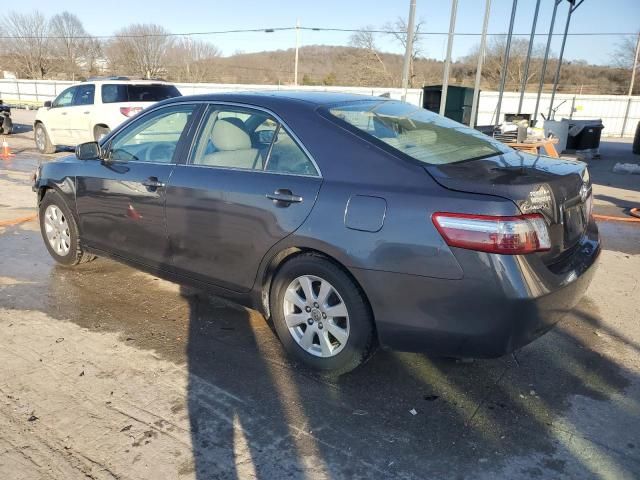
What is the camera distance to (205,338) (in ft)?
11.9

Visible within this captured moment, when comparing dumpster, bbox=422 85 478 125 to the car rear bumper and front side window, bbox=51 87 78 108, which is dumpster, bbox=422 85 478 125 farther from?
the car rear bumper

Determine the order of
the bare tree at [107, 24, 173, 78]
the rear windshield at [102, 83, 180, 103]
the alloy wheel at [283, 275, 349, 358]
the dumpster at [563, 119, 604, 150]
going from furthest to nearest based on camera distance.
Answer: the bare tree at [107, 24, 173, 78] < the dumpster at [563, 119, 604, 150] < the rear windshield at [102, 83, 180, 103] < the alloy wheel at [283, 275, 349, 358]

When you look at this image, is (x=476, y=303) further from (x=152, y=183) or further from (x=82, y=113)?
(x=82, y=113)

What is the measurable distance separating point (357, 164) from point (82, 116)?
11.4 m

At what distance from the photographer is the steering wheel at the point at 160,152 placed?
3.80 m

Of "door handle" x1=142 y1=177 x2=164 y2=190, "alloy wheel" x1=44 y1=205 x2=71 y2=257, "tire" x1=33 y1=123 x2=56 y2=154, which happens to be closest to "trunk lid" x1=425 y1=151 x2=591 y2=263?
"door handle" x1=142 y1=177 x2=164 y2=190

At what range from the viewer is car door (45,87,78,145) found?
42.0ft

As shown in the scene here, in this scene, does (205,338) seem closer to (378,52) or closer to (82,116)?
(82,116)

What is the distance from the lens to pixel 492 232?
247 centimetres

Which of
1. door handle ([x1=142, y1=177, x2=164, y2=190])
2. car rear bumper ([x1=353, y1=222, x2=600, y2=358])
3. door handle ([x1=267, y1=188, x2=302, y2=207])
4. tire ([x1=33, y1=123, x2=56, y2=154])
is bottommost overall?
tire ([x1=33, y1=123, x2=56, y2=154])

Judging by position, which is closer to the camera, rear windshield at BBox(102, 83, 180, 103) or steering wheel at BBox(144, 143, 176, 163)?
steering wheel at BBox(144, 143, 176, 163)

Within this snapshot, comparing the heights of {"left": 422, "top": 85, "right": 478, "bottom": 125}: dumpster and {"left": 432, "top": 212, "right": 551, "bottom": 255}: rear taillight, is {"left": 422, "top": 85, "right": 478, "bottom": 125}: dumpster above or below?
above

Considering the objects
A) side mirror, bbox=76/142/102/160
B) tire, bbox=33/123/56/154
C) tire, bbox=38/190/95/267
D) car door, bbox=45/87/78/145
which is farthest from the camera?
tire, bbox=33/123/56/154

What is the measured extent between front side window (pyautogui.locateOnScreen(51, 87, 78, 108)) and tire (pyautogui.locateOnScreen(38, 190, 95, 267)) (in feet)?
30.0
